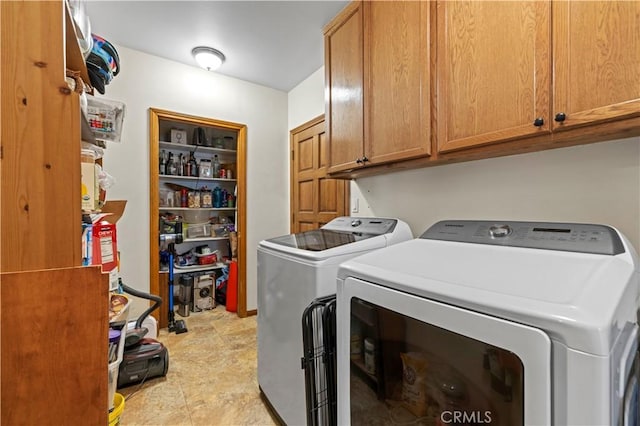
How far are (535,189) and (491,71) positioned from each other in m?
0.54

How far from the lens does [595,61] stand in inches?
35.3

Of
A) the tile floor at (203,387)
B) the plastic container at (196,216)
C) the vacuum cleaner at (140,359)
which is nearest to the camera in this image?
the tile floor at (203,387)

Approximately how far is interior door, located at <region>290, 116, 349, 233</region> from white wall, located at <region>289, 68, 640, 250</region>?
2.35 feet

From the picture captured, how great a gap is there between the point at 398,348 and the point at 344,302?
0.22 metres

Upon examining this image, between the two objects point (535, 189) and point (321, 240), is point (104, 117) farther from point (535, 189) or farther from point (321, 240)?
point (535, 189)

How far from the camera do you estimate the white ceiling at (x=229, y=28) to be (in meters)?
2.01

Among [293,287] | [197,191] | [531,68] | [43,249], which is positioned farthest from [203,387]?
[531,68]

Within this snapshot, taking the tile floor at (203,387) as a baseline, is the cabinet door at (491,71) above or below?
above

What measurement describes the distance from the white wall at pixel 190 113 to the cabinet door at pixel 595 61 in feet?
9.05

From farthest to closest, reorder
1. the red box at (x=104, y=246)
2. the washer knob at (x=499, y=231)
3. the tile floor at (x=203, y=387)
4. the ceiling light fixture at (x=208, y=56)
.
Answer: the ceiling light fixture at (x=208, y=56) → the tile floor at (x=203, y=387) → the red box at (x=104, y=246) → the washer knob at (x=499, y=231)

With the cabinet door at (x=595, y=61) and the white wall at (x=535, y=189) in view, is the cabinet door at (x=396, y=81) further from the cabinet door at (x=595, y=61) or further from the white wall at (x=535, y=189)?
the cabinet door at (x=595, y=61)

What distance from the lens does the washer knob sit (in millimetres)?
1138

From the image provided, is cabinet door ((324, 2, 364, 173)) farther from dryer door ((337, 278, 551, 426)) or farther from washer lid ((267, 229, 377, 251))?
dryer door ((337, 278, 551, 426))

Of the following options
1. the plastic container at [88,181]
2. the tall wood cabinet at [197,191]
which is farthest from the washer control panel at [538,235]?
the tall wood cabinet at [197,191]
